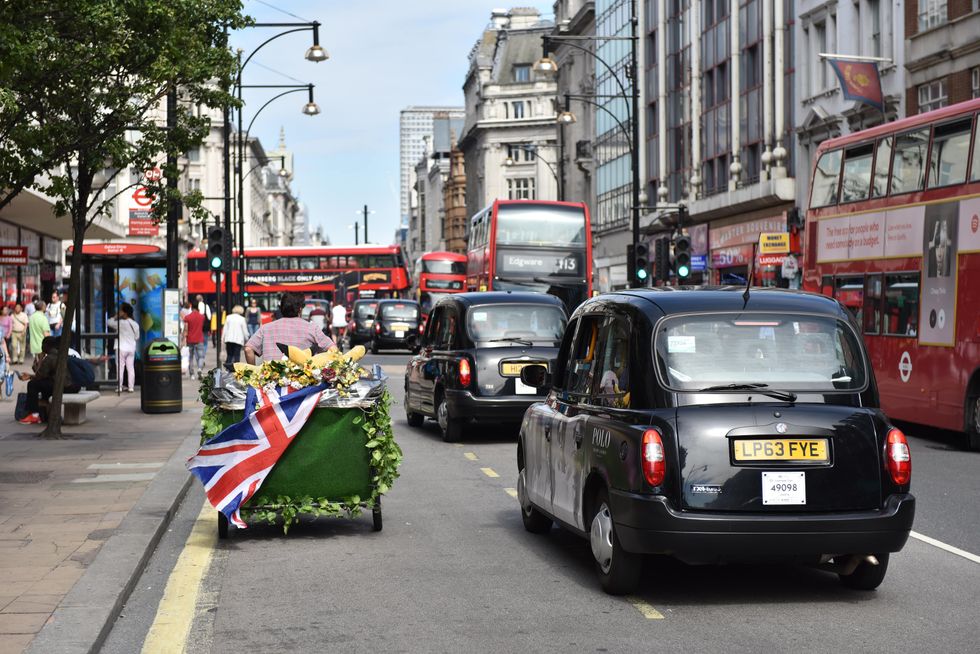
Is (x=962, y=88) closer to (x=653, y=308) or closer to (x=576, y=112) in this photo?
(x=653, y=308)

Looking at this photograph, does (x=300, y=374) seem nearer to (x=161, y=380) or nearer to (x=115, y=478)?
(x=115, y=478)

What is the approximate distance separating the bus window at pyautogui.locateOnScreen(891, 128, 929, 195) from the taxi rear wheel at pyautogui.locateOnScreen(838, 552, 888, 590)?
11.4 m

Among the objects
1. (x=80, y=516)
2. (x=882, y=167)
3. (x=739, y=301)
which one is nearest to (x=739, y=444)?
(x=739, y=301)

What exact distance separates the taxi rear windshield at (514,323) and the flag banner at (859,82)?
19.8 metres

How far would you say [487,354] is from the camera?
55.2 ft

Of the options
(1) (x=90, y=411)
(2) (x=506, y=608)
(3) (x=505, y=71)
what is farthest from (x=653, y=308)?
(3) (x=505, y=71)

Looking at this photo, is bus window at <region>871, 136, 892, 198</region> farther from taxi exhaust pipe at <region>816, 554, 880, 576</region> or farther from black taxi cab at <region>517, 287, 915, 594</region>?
taxi exhaust pipe at <region>816, 554, 880, 576</region>

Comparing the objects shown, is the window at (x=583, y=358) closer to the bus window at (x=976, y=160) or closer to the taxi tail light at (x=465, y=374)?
the taxi tail light at (x=465, y=374)

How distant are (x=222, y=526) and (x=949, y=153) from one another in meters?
11.3

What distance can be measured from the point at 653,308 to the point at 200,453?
10.7 ft

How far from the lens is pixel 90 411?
21.5 meters

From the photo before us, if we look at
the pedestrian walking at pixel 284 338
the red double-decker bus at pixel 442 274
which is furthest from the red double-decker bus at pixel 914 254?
the red double-decker bus at pixel 442 274

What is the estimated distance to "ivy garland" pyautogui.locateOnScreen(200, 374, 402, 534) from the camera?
9.40 metres

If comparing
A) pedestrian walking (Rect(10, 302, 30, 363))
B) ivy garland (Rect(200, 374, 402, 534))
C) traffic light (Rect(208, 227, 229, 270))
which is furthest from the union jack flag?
pedestrian walking (Rect(10, 302, 30, 363))
